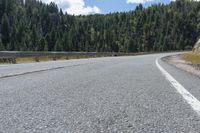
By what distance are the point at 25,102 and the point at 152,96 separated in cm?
230

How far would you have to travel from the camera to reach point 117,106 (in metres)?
5.97

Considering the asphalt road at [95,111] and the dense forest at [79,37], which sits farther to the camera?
the dense forest at [79,37]

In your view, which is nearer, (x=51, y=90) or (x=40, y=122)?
(x=40, y=122)

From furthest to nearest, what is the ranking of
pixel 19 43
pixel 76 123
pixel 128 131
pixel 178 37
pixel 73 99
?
pixel 178 37 < pixel 19 43 < pixel 73 99 < pixel 76 123 < pixel 128 131

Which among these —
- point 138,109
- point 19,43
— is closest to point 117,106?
point 138,109

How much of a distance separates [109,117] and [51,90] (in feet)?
10.5

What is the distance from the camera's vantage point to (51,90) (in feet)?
26.5

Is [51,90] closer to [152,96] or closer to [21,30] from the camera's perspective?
[152,96]

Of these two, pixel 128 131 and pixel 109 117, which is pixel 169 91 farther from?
pixel 128 131

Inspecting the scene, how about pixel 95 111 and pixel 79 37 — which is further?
pixel 79 37

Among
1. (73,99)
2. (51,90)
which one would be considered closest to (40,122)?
(73,99)

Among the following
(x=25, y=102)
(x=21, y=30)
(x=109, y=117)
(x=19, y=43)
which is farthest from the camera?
(x=21, y=30)

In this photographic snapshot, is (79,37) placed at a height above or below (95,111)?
below

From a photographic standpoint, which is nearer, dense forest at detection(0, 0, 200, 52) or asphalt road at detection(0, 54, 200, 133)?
asphalt road at detection(0, 54, 200, 133)
